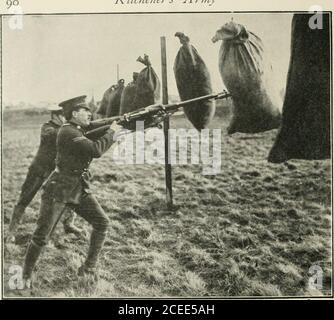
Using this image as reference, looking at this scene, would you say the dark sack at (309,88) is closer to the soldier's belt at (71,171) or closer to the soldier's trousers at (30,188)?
the soldier's belt at (71,171)

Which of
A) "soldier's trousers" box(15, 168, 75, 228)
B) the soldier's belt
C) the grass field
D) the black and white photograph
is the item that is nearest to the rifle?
the black and white photograph

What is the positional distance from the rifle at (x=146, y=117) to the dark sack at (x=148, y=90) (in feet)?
0.17

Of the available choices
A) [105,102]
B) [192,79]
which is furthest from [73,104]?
[192,79]

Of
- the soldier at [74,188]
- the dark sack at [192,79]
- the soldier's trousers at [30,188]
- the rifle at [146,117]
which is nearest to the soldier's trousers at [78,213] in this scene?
the soldier at [74,188]

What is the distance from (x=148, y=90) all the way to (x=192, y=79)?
38 centimetres

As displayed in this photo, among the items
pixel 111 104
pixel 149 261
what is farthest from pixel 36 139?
pixel 149 261

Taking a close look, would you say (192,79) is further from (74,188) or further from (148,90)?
(74,188)

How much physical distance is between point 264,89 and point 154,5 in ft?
3.84

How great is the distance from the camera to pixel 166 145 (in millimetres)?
3738

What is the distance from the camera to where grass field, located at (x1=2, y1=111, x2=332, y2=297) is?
366cm

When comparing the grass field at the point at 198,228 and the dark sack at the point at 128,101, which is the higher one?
the dark sack at the point at 128,101

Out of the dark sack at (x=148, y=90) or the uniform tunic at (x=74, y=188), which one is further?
the dark sack at (x=148, y=90)

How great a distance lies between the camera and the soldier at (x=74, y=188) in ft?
11.9

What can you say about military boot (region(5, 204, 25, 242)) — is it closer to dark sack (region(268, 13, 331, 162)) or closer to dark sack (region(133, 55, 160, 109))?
dark sack (region(133, 55, 160, 109))
